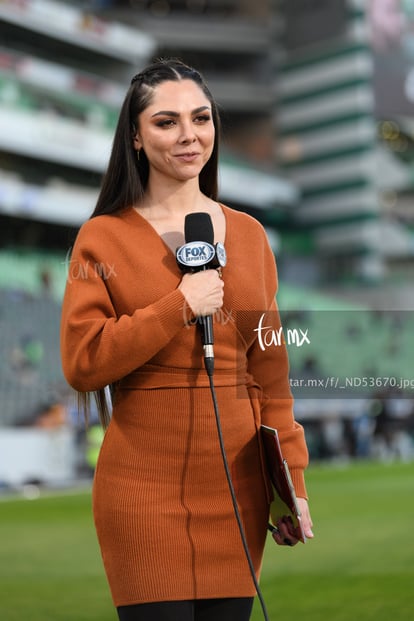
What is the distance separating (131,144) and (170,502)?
780 mm

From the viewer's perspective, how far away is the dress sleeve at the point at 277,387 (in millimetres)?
2281

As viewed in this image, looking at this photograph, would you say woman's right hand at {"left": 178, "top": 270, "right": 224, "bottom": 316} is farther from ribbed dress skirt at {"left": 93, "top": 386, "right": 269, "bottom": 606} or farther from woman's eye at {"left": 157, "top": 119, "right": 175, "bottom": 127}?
woman's eye at {"left": 157, "top": 119, "right": 175, "bottom": 127}

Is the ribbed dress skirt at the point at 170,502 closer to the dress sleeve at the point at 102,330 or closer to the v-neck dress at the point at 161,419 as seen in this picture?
the v-neck dress at the point at 161,419

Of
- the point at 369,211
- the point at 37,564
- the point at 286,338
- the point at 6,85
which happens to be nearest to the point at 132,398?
the point at 286,338

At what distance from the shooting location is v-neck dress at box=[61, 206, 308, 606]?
6.91 ft

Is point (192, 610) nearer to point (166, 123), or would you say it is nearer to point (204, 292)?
point (204, 292)

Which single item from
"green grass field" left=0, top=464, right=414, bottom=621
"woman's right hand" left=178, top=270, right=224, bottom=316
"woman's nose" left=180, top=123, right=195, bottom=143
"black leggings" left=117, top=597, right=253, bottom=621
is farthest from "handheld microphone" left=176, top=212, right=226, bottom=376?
"green grass field" left=0, top=464, right=414, bottom=621

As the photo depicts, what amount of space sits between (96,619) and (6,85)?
26.9m

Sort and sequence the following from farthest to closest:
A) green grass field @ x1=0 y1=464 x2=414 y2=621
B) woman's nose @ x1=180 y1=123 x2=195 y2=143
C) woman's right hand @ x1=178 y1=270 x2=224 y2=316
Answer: green grass field @ x1=0 y1=464 x2=414 y2=621 → woman's nose @ x1=180 y1=123 x2=195 y2=143 → woman's right hand @ x1=178 y1=270 x2=224 y2=316

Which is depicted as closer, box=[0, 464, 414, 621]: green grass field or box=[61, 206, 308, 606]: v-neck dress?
box=[61, 206, 308, 606]: v-neck dress

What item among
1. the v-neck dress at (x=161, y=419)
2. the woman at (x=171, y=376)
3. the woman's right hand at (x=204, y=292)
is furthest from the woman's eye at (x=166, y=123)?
the woman's right hand at (x=204, y=292)

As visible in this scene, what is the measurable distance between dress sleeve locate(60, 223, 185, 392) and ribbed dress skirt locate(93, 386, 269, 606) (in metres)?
0.12

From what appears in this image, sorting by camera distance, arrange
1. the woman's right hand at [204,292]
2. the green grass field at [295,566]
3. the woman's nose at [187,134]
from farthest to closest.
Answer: the green grass field at [295,566]
the woman's nose at [187,134]
the woman's right hand at [204,292]

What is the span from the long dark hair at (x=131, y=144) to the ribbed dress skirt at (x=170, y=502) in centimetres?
23
